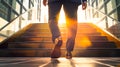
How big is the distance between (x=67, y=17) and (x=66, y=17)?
20 millimetres

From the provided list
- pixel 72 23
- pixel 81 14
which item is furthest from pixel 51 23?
pixel 81 14

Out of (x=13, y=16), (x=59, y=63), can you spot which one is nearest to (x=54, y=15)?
(x=59, y=63)

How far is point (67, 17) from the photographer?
3525 mm

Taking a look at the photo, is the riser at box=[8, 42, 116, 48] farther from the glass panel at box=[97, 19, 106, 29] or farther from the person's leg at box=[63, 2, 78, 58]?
the glass panel at box=[97, 19, 106, 29]

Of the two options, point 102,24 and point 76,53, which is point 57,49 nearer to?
point 76,53

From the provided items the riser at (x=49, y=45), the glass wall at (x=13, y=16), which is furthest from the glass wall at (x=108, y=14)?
the glass wall at (x=13, y=16)

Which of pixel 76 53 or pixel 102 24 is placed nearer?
pixel 76 53

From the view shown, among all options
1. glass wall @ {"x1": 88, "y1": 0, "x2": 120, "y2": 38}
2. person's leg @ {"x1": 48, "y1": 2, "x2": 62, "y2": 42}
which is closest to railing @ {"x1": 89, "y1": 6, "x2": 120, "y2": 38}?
glass wall @ {"x1": 88, "y1": 0, "x2": 120, "y2": 38}

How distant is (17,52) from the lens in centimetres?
458

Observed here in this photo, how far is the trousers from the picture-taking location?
11.2 ft

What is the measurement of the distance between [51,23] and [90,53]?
1.53m

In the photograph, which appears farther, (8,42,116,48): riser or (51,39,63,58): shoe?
(8,42,116,48): riser

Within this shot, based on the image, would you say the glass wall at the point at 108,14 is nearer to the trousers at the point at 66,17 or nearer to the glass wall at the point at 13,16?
the glass wall at the point at 13,16

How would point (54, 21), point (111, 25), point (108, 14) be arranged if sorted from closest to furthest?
point (54, 21), point (111, 25), point (108, 14)
